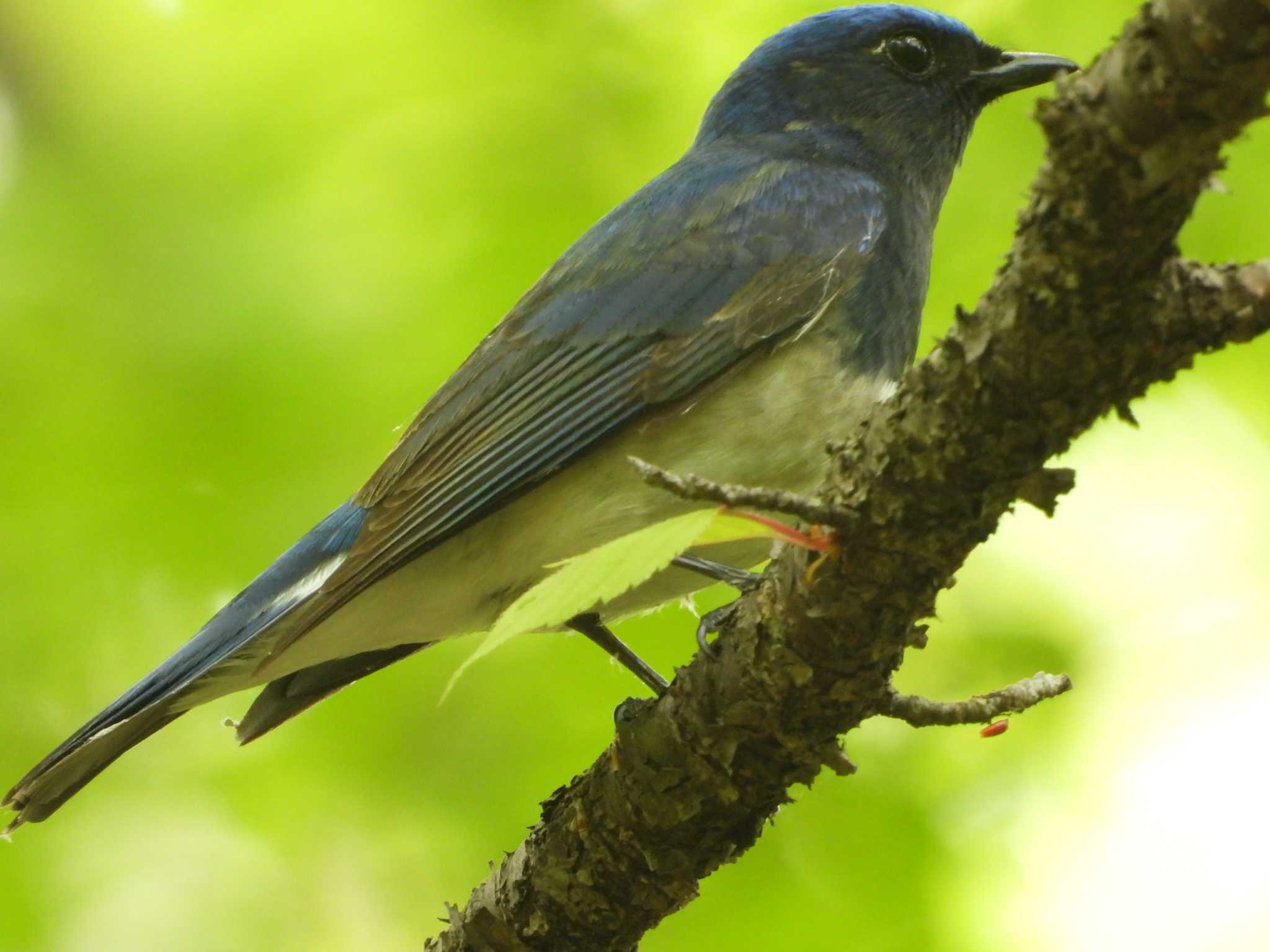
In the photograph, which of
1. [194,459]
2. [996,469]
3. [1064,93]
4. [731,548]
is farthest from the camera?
[194,459]

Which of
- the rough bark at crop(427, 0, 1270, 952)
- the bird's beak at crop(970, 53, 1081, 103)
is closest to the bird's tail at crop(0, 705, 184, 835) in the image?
the rough bark at crop(427, 0, 1270, 952)

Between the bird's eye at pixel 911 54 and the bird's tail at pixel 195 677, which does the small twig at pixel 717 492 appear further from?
the bird's eye at pixel 911 54

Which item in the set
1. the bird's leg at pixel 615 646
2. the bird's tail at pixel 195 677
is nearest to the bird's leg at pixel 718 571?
the bird's leg at pixel 615 646

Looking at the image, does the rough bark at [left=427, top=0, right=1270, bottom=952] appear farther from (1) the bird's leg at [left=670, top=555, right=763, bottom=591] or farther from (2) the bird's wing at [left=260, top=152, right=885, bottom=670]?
(2) the bird's wing at [left=260, top=152, right=885, bottom=670]

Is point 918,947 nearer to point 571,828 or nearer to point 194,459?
point 571,828

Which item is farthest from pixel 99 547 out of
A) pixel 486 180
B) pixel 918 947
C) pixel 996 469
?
pixel 996 469

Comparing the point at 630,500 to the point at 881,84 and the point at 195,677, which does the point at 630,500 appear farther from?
the point at 881,84

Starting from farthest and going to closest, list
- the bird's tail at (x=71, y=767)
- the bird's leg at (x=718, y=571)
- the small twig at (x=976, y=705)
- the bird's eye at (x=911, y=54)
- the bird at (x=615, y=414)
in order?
the bird's eye at (x=911, y=54)
the bird's tail at (x=71, y=767)
the bird at (x=615, y=414)
the bird's leg at (x=718, y=571)
the small twig at (x=976, y=705)
